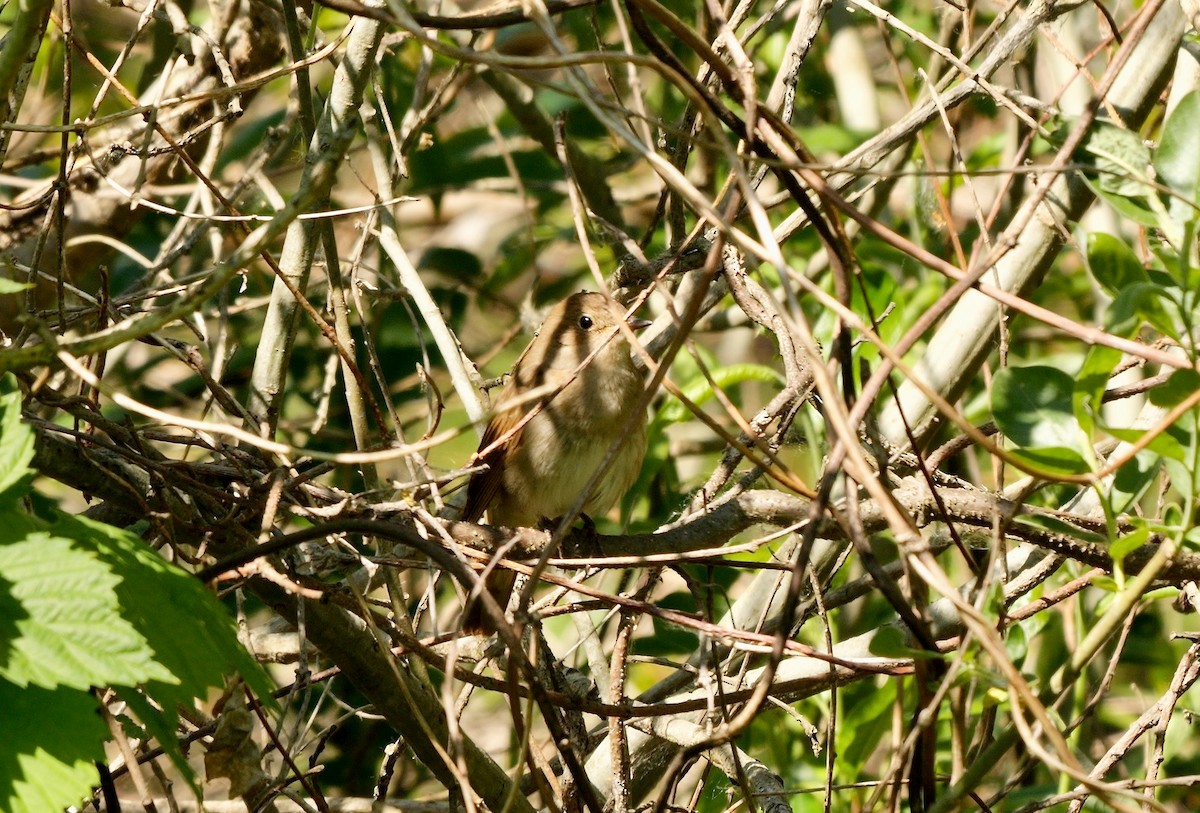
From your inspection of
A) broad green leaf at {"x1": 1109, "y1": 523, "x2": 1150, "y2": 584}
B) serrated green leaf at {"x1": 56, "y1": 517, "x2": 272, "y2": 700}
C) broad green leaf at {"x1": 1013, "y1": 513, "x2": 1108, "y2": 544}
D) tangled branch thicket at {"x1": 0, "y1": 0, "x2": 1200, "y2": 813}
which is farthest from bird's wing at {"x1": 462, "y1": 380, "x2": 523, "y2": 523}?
broad green leaf at {"x1": 1109, "y1": 523, "x2": 1150, "y2": 584}

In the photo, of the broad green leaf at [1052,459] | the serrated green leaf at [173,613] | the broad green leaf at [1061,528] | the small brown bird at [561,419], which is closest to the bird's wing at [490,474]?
the small brown bird at [561,419]

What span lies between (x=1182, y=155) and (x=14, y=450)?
182 centimetres

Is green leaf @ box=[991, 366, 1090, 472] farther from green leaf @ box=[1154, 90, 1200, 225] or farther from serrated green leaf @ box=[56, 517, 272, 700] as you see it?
serrated green leaf @ box=[56, 517, 272, 700]

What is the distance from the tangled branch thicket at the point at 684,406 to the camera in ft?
6.28

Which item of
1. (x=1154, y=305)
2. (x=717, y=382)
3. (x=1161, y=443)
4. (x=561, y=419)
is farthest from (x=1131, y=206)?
(x=561, y=419)

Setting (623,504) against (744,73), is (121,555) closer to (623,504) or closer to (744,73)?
(744,73)

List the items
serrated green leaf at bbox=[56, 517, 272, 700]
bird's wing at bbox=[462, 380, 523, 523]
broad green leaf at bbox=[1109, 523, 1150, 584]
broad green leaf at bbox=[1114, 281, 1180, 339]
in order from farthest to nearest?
1. bird's wing at bbox=[462, 380, 523, 523]
2. serrated green leaf at bbox=[56, 517, 272, 700]
3. broad green leaf at bbox=[1109, 523, 1150, 584]
4. broad green leaf at bbox=[1114, 281, 1180, 339]

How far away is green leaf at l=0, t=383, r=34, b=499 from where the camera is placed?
6.41 ft

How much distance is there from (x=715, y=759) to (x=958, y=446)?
0.96 m

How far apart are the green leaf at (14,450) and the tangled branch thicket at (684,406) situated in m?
0.10

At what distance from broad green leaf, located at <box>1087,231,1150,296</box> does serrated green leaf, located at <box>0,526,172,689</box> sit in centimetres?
152

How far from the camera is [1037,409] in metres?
1.91

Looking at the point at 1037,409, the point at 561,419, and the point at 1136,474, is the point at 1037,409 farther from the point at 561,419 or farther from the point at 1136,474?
the point at 561,419

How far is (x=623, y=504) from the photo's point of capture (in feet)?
15.6
